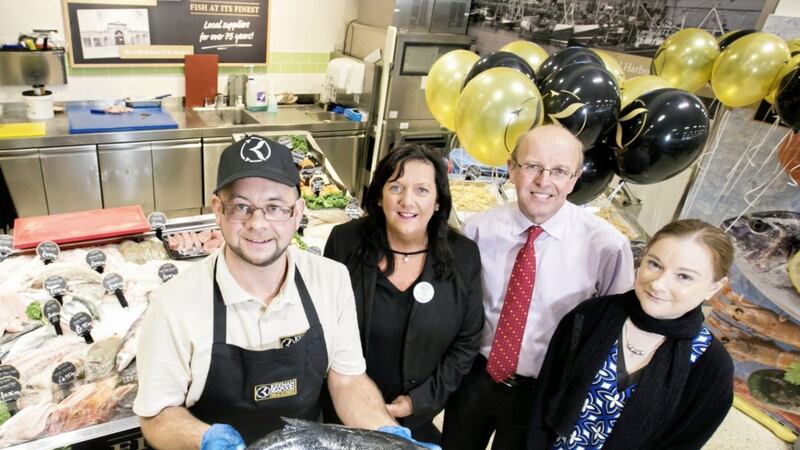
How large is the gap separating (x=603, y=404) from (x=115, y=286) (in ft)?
6.65

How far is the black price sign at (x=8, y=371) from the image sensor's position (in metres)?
1.71

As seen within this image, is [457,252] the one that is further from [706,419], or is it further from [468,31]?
[468,31]

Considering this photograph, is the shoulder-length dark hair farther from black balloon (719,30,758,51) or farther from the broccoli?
black balloon (719,30,758,51)

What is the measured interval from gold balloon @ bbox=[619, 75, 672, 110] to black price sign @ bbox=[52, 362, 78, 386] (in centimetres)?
244

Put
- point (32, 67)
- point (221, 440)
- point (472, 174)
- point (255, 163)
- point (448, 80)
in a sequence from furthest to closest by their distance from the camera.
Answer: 1. point (32, 67)
2. point (472, 174)
3. point (448, 80)
4. point (255, 163)
5. point (221, 440)

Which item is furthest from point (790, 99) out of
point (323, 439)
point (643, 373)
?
point (323, 439)

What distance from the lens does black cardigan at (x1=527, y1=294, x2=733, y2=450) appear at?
1.57m

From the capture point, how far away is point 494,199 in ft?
12.3

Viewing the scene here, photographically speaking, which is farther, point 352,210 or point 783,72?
point 352,210

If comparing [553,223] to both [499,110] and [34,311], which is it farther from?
[34,311]

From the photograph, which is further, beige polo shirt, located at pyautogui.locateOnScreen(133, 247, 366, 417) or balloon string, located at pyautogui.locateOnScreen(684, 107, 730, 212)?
balloon string, located at pyautogui.locateOnScreen(684, 107, 730, 212)

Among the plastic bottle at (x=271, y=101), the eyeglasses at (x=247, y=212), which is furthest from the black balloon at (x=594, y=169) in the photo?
the plastic bottle at (x=271, y=101)

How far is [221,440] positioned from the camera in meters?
1.17

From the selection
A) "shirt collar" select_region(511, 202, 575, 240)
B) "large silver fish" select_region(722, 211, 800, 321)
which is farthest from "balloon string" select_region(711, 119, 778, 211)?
"shirt collar" select_region(511, 202, 575, 240)
